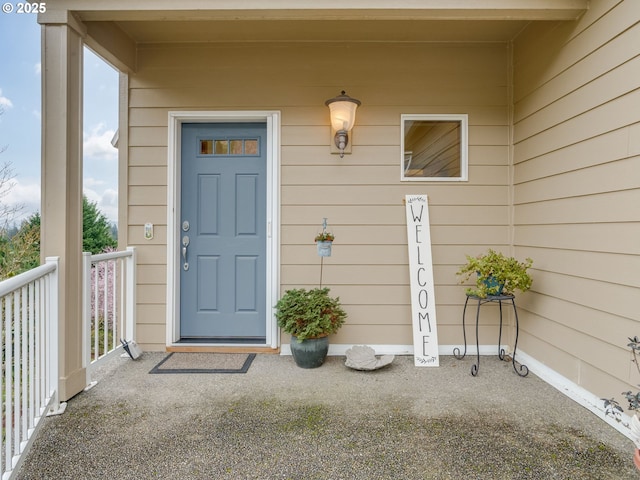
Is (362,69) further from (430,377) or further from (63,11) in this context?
(430,377)

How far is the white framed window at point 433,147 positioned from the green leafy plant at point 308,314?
1.26 meters

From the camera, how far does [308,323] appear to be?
2732 mm

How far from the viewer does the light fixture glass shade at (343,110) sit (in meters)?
2.89

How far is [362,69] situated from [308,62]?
0.47 m

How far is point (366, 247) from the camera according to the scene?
3.10m

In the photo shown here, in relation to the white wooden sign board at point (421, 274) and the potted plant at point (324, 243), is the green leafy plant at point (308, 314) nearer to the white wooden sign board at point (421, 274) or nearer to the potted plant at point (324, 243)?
the potted plant at point (324, 243)

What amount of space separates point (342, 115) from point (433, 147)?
868mm

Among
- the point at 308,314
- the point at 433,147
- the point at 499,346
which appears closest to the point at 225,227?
the point at 308,314

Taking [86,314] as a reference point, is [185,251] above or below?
above

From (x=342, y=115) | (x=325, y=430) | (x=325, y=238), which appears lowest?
(x=325, y=430)

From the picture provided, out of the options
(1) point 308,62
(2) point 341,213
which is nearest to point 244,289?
(2) point 341,213

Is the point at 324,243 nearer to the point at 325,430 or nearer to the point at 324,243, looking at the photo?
the point at 324,243

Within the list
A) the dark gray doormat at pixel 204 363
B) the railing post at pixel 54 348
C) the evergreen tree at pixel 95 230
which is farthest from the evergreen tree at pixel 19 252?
the railing post at pixel 54 348

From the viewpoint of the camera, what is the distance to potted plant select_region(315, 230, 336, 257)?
9.40ft
